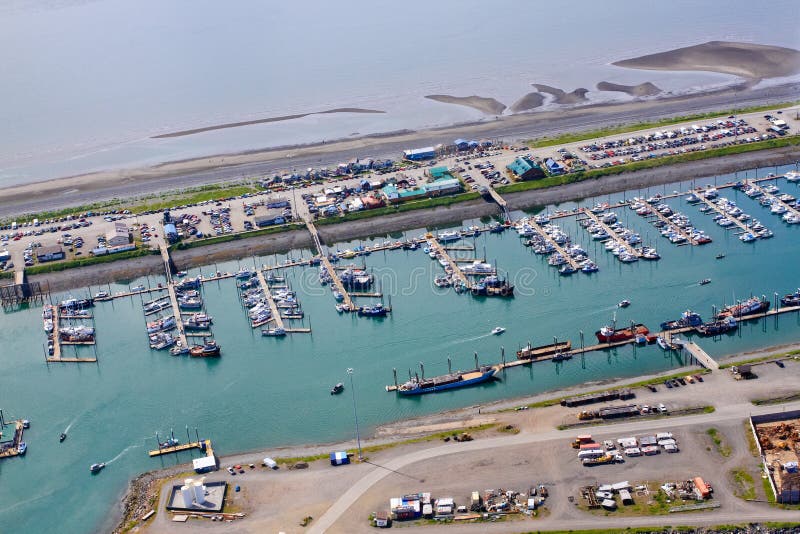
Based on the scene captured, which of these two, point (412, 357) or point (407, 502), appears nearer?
point (407, 502)

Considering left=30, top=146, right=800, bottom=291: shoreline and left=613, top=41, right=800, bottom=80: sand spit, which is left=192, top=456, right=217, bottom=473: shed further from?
left=613, top=41, right=800, bottom=80: sand spit

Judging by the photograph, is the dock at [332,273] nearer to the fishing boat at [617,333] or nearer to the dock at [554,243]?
the dock at [554,243]

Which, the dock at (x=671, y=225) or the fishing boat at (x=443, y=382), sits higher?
the dock at (x=671, y=225)

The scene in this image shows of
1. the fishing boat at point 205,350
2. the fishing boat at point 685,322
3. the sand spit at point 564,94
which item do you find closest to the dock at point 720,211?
the fishing boat at point 685,322

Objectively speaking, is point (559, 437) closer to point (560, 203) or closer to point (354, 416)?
point (354, 416)

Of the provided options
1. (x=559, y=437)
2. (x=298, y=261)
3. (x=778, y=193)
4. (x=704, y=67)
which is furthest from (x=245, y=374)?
(x=704, y=67)

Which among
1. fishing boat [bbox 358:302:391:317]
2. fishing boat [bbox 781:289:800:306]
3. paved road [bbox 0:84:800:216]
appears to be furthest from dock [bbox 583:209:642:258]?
paved road [bbox 0:84:800:216]

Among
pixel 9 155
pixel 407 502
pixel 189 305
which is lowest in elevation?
pixel 407 502
